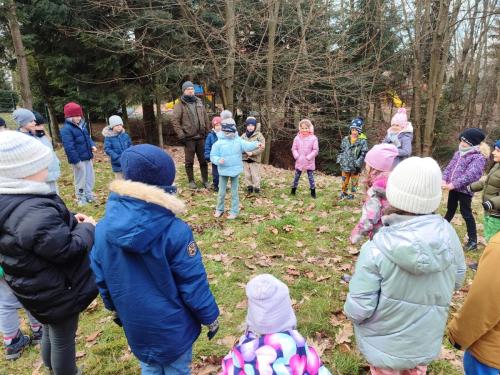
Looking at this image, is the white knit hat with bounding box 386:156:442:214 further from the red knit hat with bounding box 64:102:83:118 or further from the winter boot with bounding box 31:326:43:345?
the red knit hat with bounding box 64:102:83:118

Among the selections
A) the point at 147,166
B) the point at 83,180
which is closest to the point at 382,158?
the point at 147,166

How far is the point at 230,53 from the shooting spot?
12633mm

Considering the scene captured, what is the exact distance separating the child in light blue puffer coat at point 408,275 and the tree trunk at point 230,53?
37.3 feet

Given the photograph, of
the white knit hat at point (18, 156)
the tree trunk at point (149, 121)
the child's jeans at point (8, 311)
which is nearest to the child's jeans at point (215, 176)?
the child's jeans at point (8, 311)

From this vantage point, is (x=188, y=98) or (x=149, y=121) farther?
(x=149, y=121)

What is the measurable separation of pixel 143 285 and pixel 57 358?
4.03ft

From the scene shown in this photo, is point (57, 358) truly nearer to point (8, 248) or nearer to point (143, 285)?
point (8, 248)

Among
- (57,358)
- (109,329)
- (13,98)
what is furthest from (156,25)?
(13,98)

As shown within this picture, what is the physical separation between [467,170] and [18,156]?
552 cm

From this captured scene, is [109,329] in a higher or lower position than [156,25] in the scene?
lower

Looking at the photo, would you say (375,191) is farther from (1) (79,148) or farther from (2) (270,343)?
(1) (79,148)

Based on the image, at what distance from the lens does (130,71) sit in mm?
14500

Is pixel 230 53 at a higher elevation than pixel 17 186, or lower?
higher

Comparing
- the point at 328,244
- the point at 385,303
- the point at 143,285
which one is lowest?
Result: the point at 328,244
